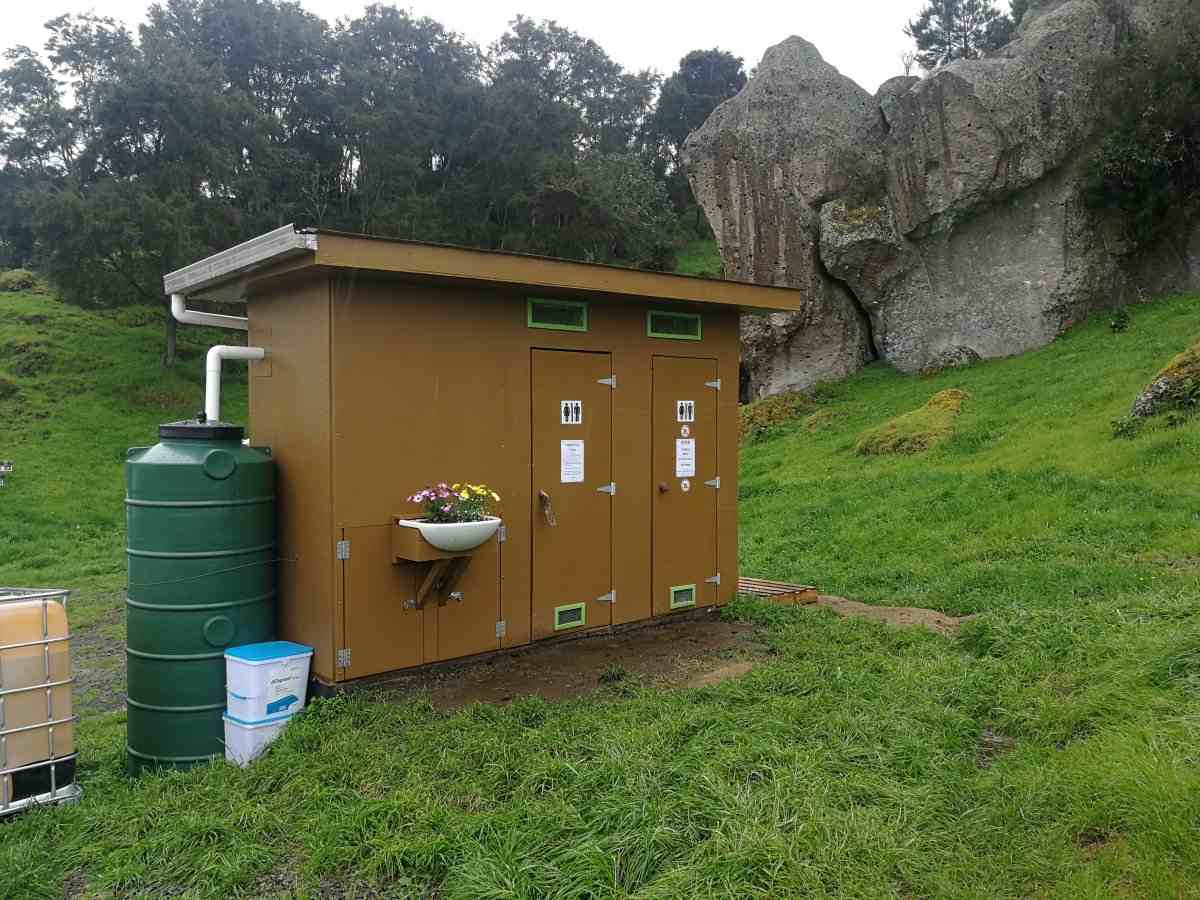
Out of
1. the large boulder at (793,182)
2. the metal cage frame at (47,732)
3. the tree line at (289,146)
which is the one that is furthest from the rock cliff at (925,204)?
the metal cage frame at (47,732)

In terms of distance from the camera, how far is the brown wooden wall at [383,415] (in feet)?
17.2

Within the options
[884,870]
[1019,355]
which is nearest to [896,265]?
[1019,355]

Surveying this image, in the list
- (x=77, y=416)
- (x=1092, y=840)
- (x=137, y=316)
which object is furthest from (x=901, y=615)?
(x=137, y=316)

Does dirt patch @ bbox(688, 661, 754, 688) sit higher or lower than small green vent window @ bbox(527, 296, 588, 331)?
lower

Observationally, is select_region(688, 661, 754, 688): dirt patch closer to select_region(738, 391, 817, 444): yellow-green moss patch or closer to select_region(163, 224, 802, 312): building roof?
select_region(163, 224, 802, 312): building roof

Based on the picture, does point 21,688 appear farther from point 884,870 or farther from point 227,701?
point 884,870

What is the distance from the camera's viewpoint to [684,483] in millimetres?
7227

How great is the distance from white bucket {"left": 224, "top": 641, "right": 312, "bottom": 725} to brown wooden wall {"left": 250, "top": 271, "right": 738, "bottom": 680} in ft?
0.64

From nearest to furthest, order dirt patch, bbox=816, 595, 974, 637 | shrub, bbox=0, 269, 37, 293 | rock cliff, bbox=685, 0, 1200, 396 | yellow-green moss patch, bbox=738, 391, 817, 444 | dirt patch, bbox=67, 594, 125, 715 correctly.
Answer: dirt patch, bbox=816, 595, 974, 637, dirt patch, bbox=67, 594, 125, 715, rock cliff, bbox=685, 0, 1200, 396, yellow-green moss patch, bbox=738, 391, 817, 444, shrub, bbox=0, 269, 37, 293

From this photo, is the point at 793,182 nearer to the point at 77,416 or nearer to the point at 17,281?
the point at 77,416

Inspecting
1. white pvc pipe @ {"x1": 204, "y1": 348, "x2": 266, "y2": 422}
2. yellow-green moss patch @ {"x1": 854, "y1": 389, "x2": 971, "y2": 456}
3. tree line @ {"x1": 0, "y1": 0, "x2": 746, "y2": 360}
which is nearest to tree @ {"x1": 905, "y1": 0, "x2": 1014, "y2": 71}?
tree line @ {"x1": 0, "y1": 0, "x2": 746, "y2": 360}

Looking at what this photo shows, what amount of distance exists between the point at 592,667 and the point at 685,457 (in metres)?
2.08

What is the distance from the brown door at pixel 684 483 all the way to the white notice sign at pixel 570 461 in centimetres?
76

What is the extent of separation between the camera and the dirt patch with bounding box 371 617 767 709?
5.39 m
